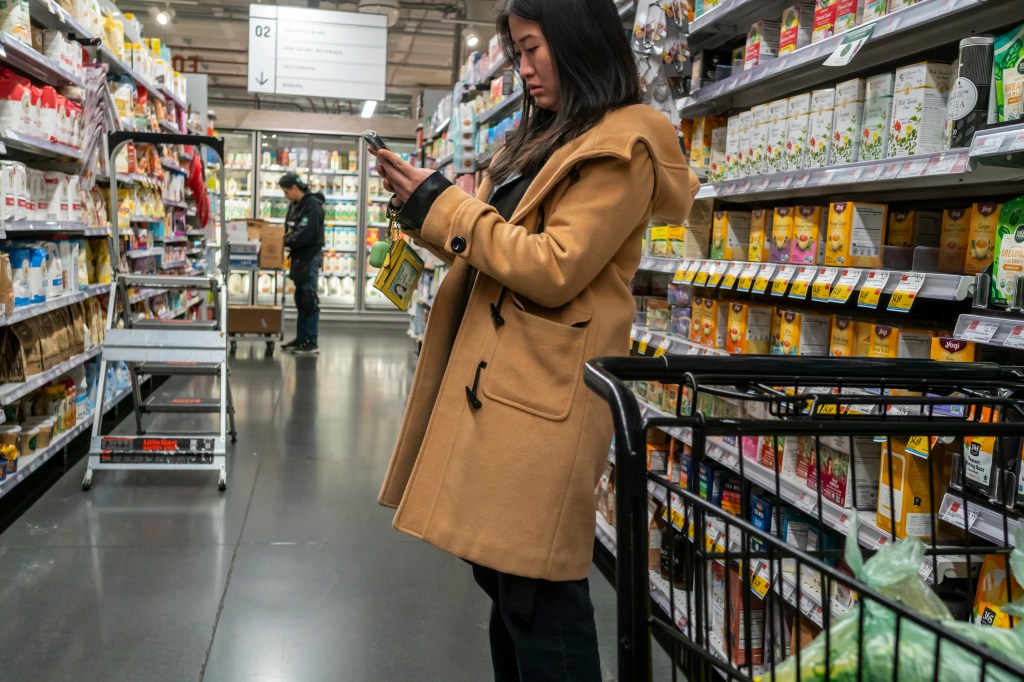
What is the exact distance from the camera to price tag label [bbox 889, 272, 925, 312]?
1907 mm

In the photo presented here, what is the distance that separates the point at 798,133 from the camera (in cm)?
251

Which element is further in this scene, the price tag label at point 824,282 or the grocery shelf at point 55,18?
the grocery shelf at point 55,18

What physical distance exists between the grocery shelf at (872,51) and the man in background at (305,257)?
6805 millimetres

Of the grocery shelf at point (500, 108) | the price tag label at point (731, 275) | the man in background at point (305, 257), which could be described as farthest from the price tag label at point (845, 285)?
the man in background at point (305, 257)

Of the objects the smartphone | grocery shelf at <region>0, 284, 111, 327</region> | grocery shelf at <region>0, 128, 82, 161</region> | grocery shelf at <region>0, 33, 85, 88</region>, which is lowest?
grocery shelf at <region>0, 284, 111, 327</region>

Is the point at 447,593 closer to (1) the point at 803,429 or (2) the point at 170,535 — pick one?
(2) the point at 170,535

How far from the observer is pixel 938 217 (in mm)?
2227

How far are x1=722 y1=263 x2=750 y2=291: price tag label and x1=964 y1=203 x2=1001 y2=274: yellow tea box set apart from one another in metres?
0.81

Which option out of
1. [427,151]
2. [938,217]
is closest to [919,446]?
[938,217]

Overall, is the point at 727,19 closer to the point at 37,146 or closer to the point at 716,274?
the point at 716,274

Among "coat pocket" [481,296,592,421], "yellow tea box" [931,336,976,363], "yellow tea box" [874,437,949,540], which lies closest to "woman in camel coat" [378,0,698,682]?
"coat pocket" [481,296,592,421]

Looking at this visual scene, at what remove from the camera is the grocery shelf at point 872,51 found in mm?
1892

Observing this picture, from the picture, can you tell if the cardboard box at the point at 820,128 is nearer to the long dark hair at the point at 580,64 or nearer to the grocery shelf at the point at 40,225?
the long dark hair at the point at 580,64

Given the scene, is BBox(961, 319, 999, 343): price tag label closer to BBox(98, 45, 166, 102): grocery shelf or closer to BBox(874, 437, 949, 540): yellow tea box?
BBox(874, 437, 949, 540): yellow tea box
